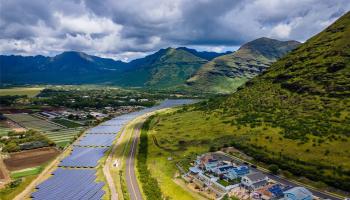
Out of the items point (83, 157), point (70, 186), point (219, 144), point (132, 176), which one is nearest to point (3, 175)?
point (70, 186)

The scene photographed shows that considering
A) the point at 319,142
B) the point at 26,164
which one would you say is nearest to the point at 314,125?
the point at 319,142

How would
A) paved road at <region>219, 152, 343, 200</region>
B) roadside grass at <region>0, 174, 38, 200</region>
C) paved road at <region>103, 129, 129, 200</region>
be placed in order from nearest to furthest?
paved road at <region>219, 152, 343, 200</region>
roadside grass at <region>0, 174, 38, 200</region>
paved road at <region>103, 129, 129, 200</region>

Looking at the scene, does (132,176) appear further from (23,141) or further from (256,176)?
(23,141)

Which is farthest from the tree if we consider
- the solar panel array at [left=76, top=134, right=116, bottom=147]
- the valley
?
the solar panel array at [left=76, top=134, right=116, bottom=147]

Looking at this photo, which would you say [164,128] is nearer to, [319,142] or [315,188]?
[319,142]

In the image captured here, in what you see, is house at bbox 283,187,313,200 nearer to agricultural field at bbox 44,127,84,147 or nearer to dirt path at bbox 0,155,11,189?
dirt path at bbox 0,155,11,189

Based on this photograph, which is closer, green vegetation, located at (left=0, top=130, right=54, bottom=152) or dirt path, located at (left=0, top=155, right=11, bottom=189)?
dirt path, located at (left=0, top=155, right=11, bottom=189)
